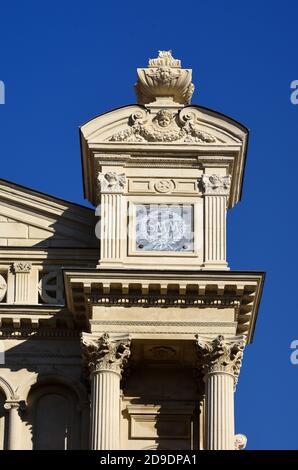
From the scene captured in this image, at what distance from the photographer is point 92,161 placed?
Result: 73500mm

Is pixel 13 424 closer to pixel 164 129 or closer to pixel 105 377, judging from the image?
pixel 105 377

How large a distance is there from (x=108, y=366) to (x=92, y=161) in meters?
5.05

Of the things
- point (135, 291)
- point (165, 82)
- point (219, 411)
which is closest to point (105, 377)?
point (135, 291)

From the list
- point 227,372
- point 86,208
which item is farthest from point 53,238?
point 227,372

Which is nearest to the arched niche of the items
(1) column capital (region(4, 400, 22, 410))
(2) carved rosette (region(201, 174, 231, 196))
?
(1) column capital (region(4, 400, 22, 410))

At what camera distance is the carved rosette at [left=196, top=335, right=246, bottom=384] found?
7100 cm

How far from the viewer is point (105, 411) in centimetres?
7044

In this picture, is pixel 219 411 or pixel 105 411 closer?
pixel 105 411

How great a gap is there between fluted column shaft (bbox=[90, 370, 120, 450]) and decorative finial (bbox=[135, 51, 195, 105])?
6.73 m

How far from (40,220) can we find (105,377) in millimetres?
4827

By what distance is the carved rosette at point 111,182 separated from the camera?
72938 millimetres
